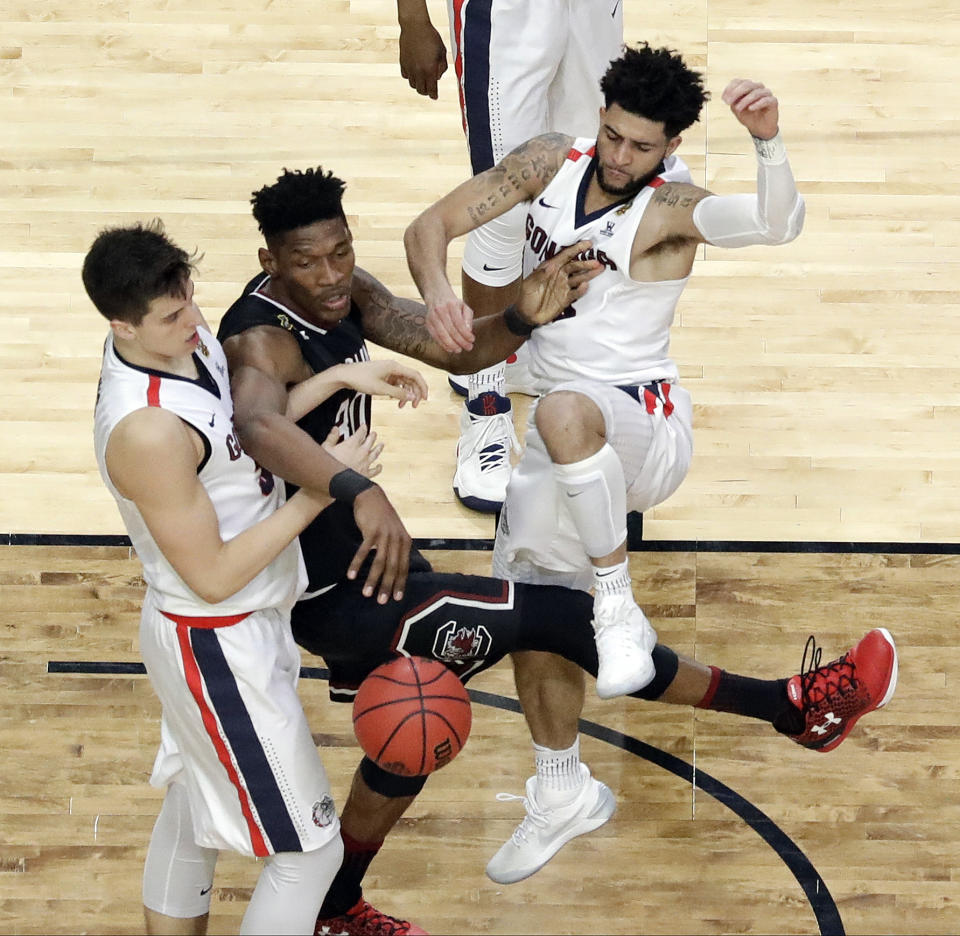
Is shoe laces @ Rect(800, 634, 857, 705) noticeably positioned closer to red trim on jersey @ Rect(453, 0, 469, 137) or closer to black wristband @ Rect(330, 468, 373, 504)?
black wristband @ Rect(330, 468, 373, 504)

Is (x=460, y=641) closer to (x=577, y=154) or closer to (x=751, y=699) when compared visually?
(x=751, y=699)

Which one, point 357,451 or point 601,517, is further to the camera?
point 601,517

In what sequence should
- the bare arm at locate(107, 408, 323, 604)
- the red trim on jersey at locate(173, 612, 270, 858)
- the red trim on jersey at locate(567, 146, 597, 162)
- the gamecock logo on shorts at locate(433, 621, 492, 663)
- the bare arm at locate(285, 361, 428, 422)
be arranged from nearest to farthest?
the bare arm at locate(107, 408, 323, 604), the red trim on jersey at locate(173, 612, 270, 858), the bare arm at locate(285, 361, 428, 422), the gamecock logo on shorts at locate(433, 621, 492, 663), the red trim on jersey at locate(567, 146, 597, 162)

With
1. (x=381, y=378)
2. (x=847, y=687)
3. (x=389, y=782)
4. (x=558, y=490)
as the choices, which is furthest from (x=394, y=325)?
(x=847, y=687)

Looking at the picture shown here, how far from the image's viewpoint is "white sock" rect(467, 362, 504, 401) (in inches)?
205

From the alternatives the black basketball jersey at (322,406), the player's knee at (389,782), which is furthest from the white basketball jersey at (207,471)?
the player's knee at (389,782)

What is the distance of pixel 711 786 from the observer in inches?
173

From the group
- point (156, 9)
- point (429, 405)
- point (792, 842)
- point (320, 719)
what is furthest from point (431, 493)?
point (156, 9)

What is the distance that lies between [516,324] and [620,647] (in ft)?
2.99

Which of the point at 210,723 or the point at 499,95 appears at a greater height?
the point at 499,95

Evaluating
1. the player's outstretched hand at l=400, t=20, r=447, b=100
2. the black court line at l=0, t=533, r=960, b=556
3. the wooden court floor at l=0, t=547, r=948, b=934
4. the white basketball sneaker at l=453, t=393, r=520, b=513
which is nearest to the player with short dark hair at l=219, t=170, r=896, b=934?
the wooden court floor at l=0, t=547, r=948, b=934

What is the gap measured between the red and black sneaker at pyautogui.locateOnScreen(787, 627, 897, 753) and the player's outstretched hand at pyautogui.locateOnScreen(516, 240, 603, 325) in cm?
120

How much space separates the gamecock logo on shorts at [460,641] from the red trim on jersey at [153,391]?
39.8 inches

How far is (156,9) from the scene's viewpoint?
282 inches
